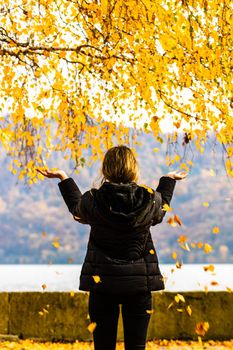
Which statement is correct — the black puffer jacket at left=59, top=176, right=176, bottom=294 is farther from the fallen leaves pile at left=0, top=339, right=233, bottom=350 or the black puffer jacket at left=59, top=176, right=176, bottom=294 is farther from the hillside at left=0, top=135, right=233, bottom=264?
the hillside at left=0, top=135, right=233, bottom=264

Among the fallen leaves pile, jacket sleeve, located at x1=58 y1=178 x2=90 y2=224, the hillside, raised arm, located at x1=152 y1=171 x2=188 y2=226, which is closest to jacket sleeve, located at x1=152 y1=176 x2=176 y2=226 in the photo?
raised arm, located at x1=152 y1=171 x2=188 y2=226

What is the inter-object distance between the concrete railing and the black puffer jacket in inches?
217

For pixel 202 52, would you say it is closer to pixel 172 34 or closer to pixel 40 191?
pixel 172 34

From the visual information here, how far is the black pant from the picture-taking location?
3453mm

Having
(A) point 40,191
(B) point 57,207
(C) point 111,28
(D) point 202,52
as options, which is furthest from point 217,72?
(A) point 40,191

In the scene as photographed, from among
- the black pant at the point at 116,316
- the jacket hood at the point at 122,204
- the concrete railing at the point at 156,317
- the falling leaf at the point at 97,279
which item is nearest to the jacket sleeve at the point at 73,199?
the jacket hood at the point at 122,204

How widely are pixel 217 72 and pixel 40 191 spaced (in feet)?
491

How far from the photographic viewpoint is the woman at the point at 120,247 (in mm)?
3406

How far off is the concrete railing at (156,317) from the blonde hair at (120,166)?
565 centimetres

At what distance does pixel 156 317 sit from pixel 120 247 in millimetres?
5670

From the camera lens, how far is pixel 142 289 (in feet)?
11.2

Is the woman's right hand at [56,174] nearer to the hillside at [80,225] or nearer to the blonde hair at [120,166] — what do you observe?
the blonde hair at [120,166]

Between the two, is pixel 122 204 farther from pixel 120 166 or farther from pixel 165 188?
pixel 165 188

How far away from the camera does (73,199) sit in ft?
12.0
